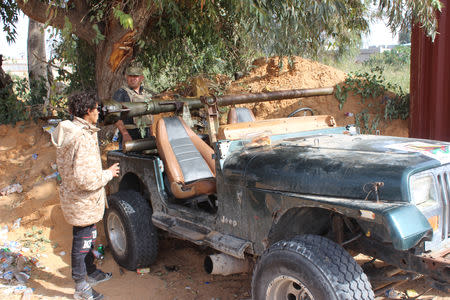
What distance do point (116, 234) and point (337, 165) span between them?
288cm

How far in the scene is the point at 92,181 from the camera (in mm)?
3467

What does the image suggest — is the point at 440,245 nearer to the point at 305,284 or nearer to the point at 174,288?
the point at 305,284

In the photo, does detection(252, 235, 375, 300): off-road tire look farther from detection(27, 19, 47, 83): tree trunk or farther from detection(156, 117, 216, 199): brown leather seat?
detection(27, 19, 47, 83): tree trunk

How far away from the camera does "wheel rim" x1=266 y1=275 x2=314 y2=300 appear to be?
260cm

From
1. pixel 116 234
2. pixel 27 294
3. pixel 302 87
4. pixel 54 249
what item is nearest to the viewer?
pixel 27 294

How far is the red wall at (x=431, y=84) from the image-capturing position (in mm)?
7066

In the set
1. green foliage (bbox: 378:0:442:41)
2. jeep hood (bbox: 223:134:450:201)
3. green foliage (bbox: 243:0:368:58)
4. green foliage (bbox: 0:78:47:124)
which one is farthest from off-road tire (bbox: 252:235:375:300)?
green foliage (bbox: 0:78:47:124)

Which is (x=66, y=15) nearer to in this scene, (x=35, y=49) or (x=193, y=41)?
(x=193, y=41)

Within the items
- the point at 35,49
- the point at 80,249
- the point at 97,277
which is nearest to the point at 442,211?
the point at 80,249

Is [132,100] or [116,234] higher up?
[132,100]

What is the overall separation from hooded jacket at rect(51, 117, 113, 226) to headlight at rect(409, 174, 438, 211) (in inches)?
98.1

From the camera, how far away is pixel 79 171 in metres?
3.43

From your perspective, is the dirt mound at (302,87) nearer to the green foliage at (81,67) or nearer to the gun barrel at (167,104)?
the green foliage at (81,67)

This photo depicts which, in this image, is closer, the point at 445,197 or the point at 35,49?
the point at 445,197
